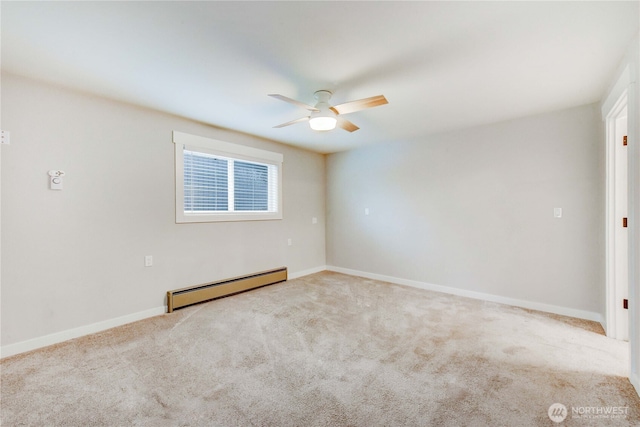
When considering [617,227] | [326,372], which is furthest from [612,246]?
[326,372]

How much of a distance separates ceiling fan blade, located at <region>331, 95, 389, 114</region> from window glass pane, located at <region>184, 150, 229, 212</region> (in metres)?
2.11

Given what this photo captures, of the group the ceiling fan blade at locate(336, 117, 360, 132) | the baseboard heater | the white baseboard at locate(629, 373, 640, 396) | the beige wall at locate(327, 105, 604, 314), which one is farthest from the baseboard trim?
the ceiling fan blade at locate(336, 117, 360, 132)

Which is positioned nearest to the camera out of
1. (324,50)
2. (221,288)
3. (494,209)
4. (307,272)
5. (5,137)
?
(324,50)

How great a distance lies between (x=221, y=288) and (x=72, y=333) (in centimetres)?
150

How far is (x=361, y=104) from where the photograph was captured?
7.43ft

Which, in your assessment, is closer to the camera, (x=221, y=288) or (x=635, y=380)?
(x=635, y=380)

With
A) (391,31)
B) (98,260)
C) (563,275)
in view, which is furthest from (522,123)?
(98,260)

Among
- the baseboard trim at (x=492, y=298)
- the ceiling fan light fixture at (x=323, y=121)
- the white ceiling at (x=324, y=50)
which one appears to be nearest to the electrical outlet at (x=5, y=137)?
the white ceiling at (x=324, y=50)

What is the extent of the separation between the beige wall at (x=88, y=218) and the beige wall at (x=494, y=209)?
2526 millimetres

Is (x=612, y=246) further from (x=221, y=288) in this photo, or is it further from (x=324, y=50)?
(x=221, y=288)

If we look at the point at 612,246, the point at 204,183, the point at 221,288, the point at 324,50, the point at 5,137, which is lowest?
the point at 221,288

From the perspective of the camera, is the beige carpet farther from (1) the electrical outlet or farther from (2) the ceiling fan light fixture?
(2) the ceiling fan light fixture

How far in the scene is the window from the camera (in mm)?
3426

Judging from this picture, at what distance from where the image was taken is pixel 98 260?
273 centimetres
